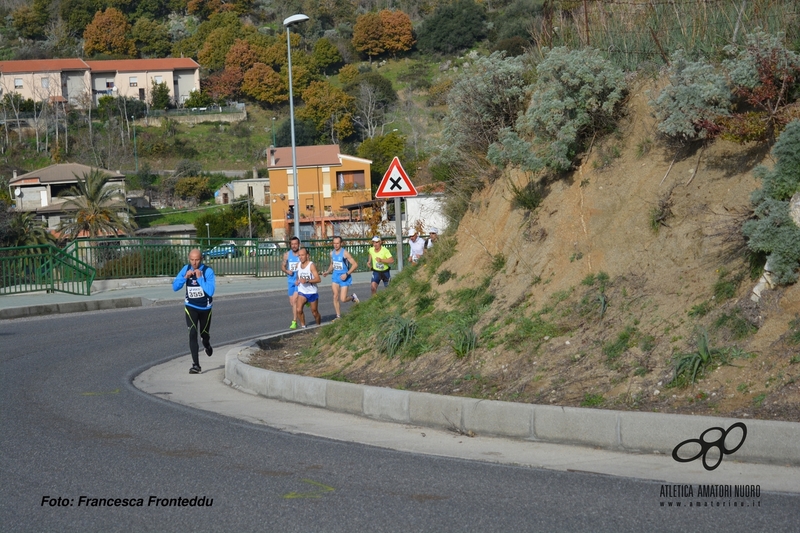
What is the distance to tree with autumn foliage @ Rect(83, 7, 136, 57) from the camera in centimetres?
12600

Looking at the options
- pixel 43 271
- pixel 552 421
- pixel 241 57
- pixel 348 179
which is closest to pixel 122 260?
pixel 43 271

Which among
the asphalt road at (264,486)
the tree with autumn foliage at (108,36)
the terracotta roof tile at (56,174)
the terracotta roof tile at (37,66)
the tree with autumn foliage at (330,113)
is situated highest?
the tree with autumn foliage at (108,36)

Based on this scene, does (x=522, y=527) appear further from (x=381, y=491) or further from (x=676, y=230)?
(x=676, y=230)

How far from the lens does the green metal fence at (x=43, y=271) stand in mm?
24906

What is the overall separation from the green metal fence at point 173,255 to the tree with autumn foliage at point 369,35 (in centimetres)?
8314

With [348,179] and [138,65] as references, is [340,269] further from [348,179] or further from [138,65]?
[138,65]

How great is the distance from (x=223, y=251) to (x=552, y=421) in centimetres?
2497

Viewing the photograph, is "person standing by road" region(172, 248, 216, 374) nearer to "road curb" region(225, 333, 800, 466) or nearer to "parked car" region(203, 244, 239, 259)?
"road curb" region(225, 333, 800, 466)

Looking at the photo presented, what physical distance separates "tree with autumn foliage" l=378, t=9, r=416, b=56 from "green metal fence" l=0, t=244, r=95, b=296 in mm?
92549

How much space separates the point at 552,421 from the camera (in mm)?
7535

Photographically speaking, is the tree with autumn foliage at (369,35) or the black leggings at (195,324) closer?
the black leggings at (195,324)

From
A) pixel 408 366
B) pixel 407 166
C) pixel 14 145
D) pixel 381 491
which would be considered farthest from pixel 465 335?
pixel 14 145

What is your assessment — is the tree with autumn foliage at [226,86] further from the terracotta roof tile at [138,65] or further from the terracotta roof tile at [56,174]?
the terracotta roof tile at [56,174]

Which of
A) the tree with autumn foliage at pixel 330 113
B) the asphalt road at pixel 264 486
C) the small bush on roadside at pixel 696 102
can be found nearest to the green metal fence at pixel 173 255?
the asphalt road at pixel 264 486
